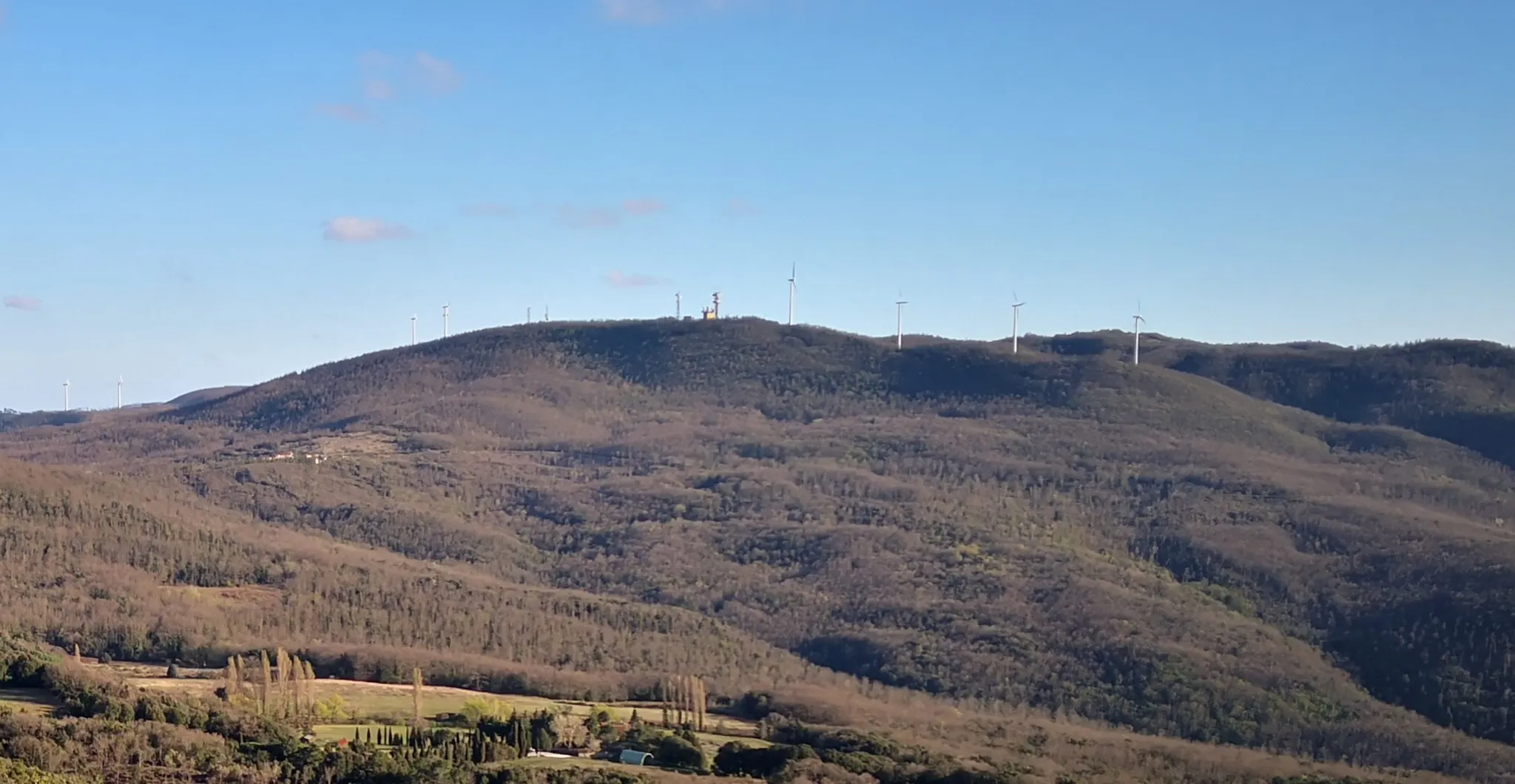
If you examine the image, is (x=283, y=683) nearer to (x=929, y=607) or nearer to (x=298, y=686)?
(x=298, y=686)

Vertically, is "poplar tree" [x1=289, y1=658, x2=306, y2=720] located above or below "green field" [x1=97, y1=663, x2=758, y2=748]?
above

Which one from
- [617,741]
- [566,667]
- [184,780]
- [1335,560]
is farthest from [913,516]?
[184,780]

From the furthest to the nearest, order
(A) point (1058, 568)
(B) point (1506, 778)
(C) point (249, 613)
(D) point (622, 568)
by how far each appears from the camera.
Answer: (D) point (622, 568), (A) point (1058, 568), (C) point (249, 613), (B) point (1506, 778)

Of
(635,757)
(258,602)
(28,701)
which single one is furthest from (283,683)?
(258,602)

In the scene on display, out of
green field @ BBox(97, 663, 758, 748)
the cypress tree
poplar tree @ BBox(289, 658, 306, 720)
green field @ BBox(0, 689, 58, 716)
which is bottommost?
green field @ BBox(97, 663, 758, 748)

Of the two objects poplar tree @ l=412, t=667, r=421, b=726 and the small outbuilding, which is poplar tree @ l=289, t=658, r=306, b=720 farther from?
the small outbuilding

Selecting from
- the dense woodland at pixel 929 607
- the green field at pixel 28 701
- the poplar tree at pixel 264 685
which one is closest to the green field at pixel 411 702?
the poplar tree at pixel 264 685

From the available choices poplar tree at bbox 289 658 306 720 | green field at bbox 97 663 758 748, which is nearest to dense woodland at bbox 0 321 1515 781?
green field at bbox 97 663 758 748

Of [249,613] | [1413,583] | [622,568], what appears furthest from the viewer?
[622,568]

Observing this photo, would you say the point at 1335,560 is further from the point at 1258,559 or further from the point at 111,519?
the point at 111,519
